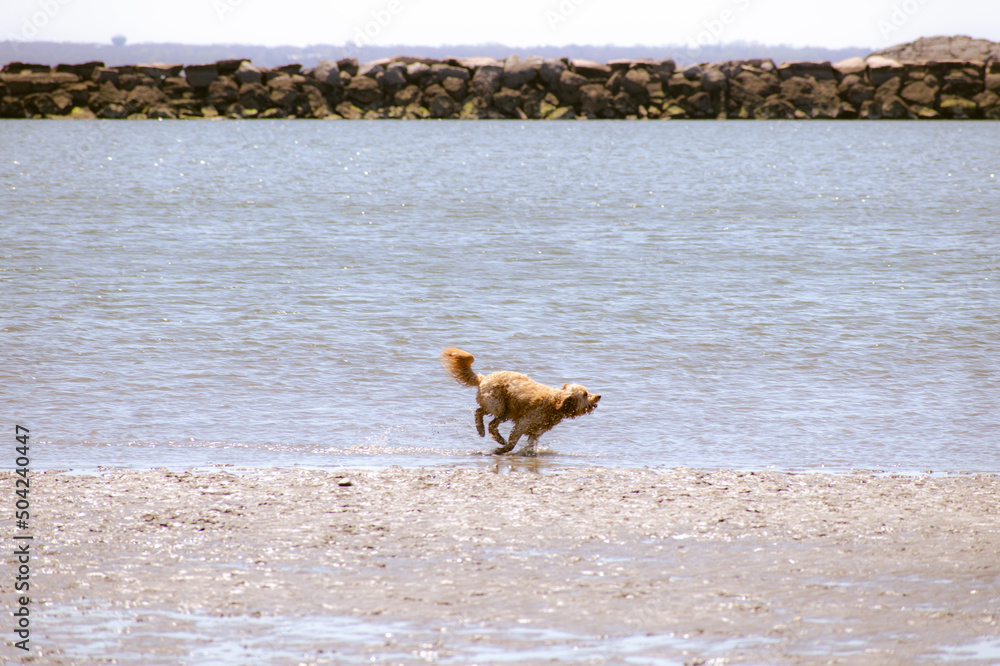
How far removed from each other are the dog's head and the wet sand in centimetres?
94

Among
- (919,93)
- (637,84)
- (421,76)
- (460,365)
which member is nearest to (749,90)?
(637,84)

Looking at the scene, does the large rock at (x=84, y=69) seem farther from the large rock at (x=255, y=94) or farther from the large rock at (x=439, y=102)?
the large rock at (x=439, y=102)

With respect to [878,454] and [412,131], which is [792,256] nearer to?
[878,454]

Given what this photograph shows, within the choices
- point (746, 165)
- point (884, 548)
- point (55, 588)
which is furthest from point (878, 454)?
point (746, 165)

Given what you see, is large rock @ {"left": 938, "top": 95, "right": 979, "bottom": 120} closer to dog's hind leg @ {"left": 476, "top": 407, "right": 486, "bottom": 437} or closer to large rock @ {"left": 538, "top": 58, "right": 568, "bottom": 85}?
large rock @ {"left": 538, "top": 58, "right": 568, "bottom": 85}

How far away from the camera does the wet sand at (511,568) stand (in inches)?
175

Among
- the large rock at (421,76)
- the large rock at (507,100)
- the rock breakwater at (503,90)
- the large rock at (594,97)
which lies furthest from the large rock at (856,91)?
the large rock at (421,76)

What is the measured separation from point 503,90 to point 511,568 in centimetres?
9119

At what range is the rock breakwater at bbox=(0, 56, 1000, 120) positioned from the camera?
9381 cm

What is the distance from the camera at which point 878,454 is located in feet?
26.7

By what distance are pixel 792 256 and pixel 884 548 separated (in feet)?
57.1

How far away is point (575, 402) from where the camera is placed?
8047mm

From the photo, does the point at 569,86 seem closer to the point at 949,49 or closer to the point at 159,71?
the point at 159,71

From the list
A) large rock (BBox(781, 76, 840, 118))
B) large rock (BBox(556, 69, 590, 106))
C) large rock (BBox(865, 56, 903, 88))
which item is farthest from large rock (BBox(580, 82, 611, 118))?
large rock (BBox(865, 56, 903, 88))
